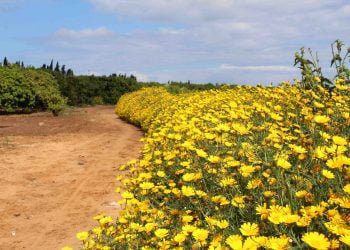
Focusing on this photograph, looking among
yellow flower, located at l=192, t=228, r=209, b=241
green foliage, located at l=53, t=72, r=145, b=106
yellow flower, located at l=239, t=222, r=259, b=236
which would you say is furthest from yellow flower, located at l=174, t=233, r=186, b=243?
green foliage, located at l=53, t=72, r=145, b=106

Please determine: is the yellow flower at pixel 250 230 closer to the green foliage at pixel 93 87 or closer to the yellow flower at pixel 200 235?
the yellow flower at pixel 200 235

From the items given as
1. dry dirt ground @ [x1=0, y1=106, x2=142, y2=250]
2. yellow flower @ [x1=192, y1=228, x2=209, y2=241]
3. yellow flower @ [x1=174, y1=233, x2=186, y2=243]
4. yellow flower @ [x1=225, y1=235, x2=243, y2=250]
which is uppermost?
yellow flower @ [x1=225, y1=235, x2=243, y2=250]

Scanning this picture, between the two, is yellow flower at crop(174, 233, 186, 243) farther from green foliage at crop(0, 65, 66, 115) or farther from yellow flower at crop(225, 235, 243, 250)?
green foliage at crop(0, 65, 66, 115)

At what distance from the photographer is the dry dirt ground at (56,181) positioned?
638 cm

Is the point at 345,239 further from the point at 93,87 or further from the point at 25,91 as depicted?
the point at 93,87

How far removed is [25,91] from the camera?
2188cm

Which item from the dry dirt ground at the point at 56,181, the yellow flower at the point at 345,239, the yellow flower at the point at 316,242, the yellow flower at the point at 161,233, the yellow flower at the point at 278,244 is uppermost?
the yellow flower at the point at 345,239

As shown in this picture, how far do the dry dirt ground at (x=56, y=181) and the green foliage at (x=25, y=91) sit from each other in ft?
17.8

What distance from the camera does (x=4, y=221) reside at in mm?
6703

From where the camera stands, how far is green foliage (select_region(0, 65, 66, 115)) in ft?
70.0

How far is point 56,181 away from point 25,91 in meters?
14.2

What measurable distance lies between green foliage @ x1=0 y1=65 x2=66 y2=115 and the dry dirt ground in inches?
214

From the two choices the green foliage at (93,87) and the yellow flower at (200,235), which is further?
the green foliage at (93,87)

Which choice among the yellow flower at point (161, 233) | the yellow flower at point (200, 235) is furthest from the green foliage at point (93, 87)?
the yellow flower at point (200, 235)
